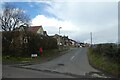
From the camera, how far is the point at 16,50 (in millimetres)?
34406

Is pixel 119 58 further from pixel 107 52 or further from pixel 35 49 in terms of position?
pixel 35 49

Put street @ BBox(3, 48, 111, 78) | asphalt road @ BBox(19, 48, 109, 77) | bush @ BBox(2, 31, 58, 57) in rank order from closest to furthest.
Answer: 1. street @ BBox(3, 48, 111, 78)
2. asphalt road @ BBox(19, 48, 109, 77)
3. bush @ BBox(2, 31, 58, 57)

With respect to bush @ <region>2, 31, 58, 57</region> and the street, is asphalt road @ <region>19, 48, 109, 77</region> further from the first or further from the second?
bush @ <region>2, 31, 58, 57</region>

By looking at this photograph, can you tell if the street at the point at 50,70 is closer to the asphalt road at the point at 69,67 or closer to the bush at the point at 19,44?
the asphalt road at the point at 69,67

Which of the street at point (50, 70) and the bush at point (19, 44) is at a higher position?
the bush at point (19, 44)

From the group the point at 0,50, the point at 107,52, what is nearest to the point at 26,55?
the point at 0,50

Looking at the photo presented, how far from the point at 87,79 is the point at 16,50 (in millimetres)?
20119

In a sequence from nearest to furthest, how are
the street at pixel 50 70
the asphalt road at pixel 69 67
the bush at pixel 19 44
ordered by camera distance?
1. the street at pixel 50 70
2. the asphalt road at pixel 69 67
3. the bush at pixel 19 44

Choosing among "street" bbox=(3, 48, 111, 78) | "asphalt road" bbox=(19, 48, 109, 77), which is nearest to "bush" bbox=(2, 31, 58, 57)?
"asphalt road" bbox=(19, 48, 109, 77)

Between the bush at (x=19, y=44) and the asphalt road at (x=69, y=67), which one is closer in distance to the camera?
the asphalt road at (x=69, y=67)

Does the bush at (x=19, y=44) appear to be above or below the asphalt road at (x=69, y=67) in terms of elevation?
above

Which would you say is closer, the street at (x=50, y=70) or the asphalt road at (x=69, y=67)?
the street at (x=50, y=70)

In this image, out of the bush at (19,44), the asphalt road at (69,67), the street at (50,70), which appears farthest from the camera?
the bush at (19,44)

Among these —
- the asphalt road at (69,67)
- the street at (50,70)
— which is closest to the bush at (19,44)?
the asphalt road at (69,67)
